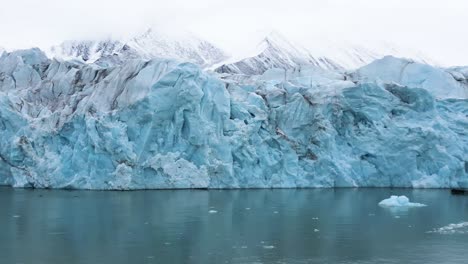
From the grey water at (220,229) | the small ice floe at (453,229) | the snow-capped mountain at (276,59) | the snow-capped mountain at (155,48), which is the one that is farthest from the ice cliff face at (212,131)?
the snow-capped mountain at (155,48)

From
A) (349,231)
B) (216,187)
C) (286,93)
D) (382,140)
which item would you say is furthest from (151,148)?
(349,231)

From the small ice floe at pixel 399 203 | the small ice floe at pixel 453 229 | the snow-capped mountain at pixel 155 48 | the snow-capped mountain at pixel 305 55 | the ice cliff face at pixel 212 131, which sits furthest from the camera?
the snow-capped mountain at pixel 155 48

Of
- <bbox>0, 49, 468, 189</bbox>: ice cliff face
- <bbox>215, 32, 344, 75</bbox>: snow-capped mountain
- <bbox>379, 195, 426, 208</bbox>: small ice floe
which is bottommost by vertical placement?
<bbox>379, 195, 426, 208</bbox>: small ice floe

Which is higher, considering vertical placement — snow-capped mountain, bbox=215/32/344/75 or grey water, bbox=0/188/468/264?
snow-capped mountain, bbox=215/32/344/75

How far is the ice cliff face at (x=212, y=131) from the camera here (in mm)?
22547

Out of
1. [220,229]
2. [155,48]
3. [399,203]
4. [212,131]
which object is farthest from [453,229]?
[155,48]

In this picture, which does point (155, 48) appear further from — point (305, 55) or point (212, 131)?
point (212, 131)

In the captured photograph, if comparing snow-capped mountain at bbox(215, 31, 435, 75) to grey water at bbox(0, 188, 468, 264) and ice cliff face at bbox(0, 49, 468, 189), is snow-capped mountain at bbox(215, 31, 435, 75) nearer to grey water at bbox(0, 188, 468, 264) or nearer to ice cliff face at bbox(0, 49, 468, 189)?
ice cliff face at bbox(0, 49, 468, 189)

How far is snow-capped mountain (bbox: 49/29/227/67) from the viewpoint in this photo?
53.2 m

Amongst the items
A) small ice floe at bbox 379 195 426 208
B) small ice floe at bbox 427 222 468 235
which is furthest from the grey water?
small ice floe at bbox 379 195 426 208

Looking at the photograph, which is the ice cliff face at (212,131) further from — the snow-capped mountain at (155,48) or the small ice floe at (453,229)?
the snow-capped mountain at (155,48)

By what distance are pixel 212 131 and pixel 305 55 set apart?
36068 mm

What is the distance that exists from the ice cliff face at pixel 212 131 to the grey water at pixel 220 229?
1.77 meters

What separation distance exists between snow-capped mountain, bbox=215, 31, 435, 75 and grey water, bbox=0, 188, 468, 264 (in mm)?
28373
